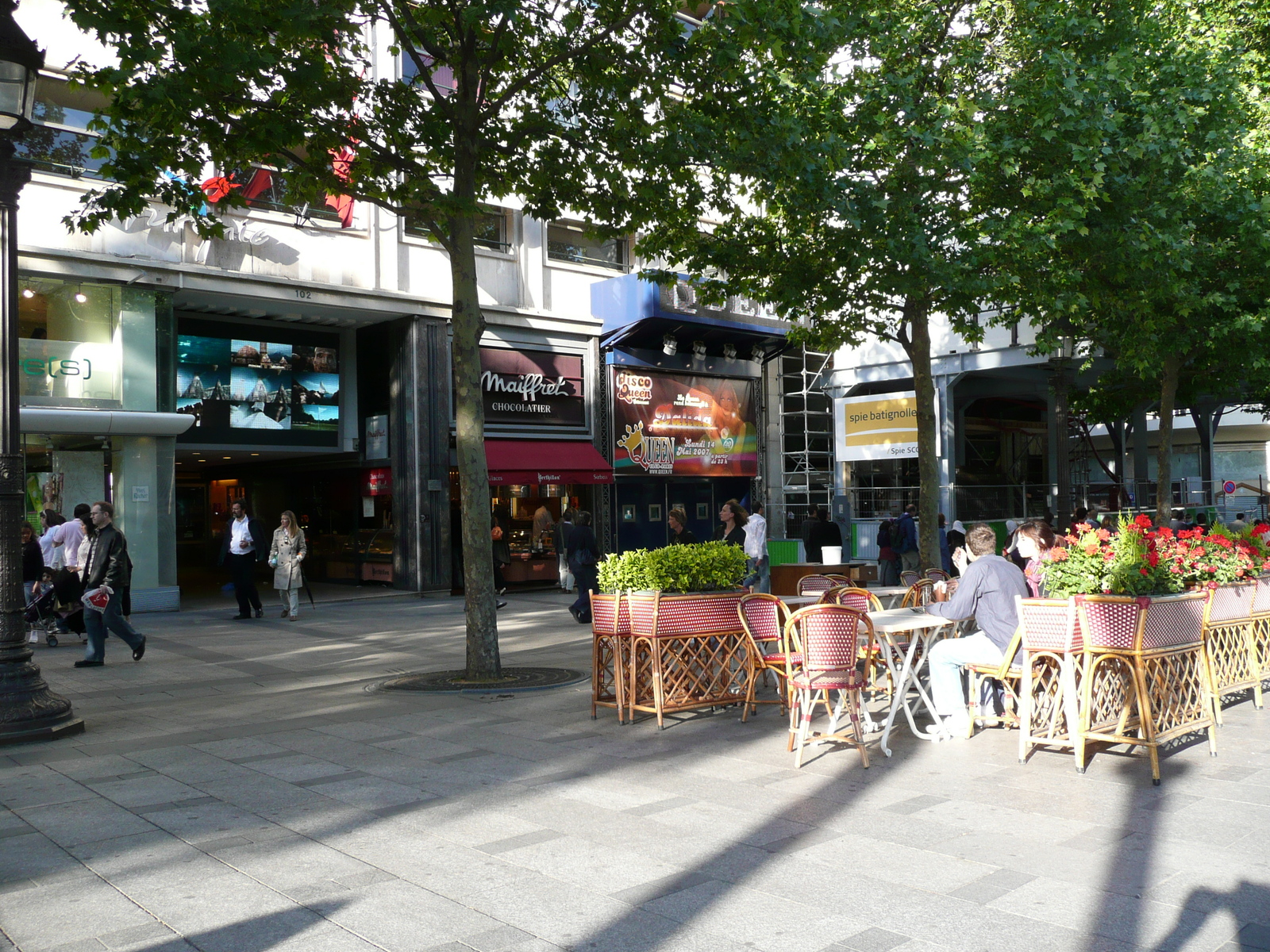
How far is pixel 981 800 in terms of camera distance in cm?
574

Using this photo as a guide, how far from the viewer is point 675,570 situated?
800 centimetres

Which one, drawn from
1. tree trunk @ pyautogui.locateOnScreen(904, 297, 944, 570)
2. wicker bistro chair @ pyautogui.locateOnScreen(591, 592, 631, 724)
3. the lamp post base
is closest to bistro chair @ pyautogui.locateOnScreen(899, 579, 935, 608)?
wicker bistro chair @ pyautogui.locateOnScreen(591, 592, 631, 724)

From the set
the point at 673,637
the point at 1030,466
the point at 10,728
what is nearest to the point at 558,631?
the point at 673,637

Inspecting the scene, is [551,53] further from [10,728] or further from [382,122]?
[10,728]

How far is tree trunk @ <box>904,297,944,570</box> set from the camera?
49.5ft

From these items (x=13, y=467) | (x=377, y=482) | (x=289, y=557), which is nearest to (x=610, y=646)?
(x=13, y=467)

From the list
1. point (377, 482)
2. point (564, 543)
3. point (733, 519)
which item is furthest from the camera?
point (377, 482)

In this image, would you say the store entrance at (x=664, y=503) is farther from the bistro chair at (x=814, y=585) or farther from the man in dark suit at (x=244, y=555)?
the bistro chair at (x=814, y=585)

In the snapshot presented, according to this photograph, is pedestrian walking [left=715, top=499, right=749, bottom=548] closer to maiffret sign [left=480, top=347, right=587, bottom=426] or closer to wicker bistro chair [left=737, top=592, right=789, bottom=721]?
wicker bistro chair [left=737, top=592, right=789, bottom=721]

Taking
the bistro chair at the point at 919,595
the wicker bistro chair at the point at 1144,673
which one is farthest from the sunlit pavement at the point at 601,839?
the bistro chair at the point at 919,595

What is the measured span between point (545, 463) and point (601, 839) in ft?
54.1

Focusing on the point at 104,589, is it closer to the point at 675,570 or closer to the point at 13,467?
the point at 13,467

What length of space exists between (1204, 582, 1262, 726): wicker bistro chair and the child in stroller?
1189 centimetres

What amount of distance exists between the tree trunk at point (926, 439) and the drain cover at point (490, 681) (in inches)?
266
